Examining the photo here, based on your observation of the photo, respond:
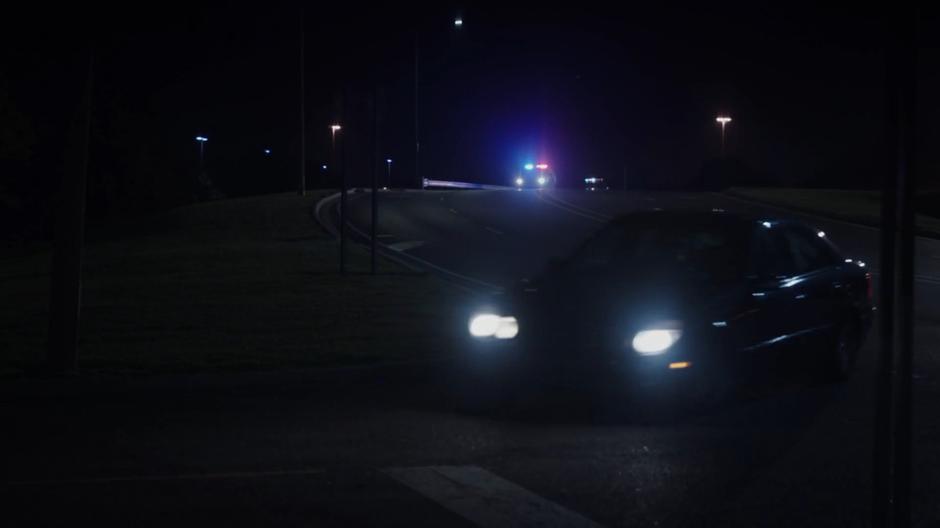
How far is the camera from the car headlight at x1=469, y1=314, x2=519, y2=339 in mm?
9422

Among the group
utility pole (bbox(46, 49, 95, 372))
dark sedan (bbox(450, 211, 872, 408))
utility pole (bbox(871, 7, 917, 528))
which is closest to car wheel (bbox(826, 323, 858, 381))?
dark sedan (bbox(450, 211, 872, 408))

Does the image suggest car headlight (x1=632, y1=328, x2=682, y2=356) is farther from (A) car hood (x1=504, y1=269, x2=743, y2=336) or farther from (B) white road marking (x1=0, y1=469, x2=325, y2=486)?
(B) white road marking (x1=0, y1=469, x2=325, y2=486)

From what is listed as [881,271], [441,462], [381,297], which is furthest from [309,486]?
[381,297]

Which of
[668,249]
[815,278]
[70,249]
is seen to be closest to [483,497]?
[668,249]

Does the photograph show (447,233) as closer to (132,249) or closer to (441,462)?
(132,249)

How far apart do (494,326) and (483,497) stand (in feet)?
9.26

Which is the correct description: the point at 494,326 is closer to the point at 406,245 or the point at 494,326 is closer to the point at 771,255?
the point at 771,255

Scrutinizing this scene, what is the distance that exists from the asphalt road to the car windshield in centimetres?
121

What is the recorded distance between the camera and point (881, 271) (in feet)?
15.2

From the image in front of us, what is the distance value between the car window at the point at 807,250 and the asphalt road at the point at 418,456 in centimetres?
112

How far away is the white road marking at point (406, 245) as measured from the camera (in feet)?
86.2

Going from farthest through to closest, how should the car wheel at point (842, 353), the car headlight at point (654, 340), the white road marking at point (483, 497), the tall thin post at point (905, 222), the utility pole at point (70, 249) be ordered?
the utility pole at point (70, 249) → the car wheel at point (842, 353) → the car headlight at point (654, 340) → the white road marking at point (483, 497) → the tall thin post at point (905, 222)

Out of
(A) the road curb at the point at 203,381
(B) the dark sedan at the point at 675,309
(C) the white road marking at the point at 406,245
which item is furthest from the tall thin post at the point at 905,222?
(C) the white road marking at the point at 406,245

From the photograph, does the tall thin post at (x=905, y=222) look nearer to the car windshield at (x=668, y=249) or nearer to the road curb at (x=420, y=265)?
the car windshield at (x=668, y=249)
